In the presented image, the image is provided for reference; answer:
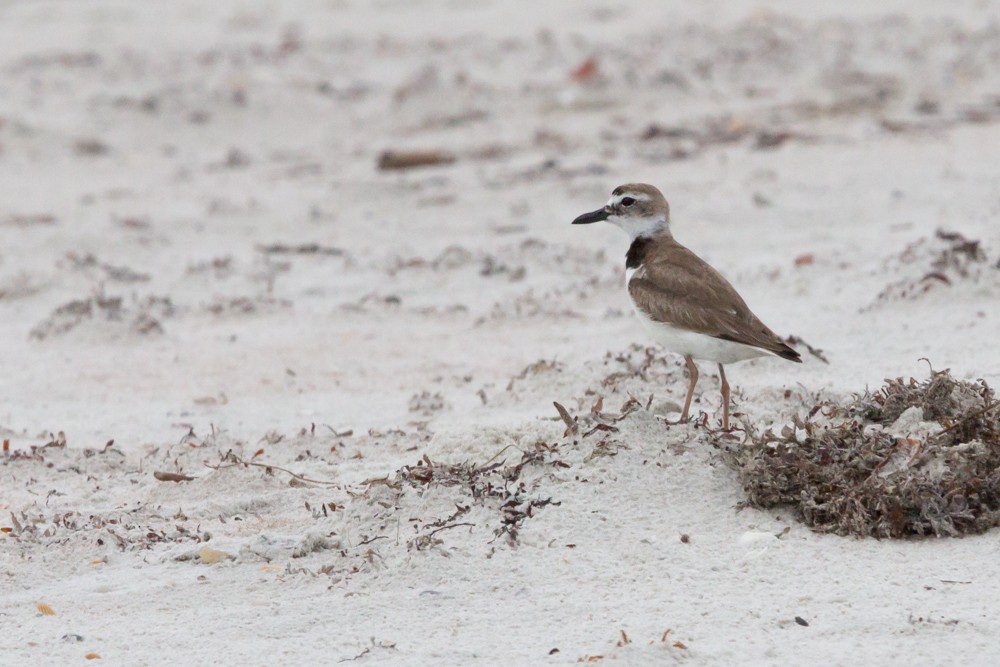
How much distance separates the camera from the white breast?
5031 millimetres

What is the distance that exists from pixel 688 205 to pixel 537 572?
5.97 m

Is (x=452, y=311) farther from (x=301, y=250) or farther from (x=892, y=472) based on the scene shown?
(x=892, y=472)

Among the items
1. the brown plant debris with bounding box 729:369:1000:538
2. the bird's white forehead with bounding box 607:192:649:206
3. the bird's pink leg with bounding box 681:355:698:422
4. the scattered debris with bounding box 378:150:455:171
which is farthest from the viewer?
the scattered debris with bounding box 378:150:455:171

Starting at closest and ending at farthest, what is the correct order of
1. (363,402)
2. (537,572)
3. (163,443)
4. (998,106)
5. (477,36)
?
(537,572)
(163,443)
(363,402)
(998,106)
(477,36)

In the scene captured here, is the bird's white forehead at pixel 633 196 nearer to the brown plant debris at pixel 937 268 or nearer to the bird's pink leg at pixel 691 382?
the bird's pink leg at pixel 691 382

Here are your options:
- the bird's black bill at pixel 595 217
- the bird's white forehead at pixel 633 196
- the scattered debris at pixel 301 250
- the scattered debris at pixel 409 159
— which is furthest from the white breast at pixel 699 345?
the scattered debris at pixel 409 159

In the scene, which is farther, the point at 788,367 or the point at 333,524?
the point at 788,367

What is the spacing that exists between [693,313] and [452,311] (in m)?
3.07

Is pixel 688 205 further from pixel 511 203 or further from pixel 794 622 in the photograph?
pixel 794 622

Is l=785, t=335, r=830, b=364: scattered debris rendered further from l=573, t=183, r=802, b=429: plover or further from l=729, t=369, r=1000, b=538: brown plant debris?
l=729, t=369, r=1000, b=538: brown plant debris

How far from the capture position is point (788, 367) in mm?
6137

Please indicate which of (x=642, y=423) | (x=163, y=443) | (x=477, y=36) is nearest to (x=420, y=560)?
(x=642, y=423)

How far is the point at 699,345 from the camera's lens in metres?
5.09

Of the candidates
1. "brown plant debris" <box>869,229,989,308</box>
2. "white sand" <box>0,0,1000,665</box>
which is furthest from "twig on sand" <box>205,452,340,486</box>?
"brown plant debris" <box>869,229,989,308</box>
